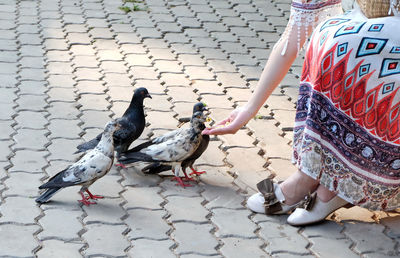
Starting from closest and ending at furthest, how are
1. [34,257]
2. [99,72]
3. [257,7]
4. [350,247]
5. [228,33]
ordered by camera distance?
1. [34,257]
2. [350,247]
3. [99,72]
4. [228,33]
5. [257,7]

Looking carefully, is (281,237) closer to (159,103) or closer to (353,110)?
(353,110)

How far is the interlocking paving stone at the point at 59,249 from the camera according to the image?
12.6 ft

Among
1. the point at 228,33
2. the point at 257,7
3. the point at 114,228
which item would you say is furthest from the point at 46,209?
the point at 257,7

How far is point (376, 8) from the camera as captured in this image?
3986mm

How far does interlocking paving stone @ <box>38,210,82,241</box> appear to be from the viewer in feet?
13.2

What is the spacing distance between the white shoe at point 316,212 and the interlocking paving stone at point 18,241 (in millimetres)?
1452

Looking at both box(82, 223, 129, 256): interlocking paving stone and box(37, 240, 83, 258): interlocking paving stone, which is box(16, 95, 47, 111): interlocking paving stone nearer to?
box(82, 223, 129, 256): interlocking paving stone

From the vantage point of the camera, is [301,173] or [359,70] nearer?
[359,70]

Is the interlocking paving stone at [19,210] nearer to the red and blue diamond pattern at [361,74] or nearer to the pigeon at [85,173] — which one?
the pigeon at [85,173]

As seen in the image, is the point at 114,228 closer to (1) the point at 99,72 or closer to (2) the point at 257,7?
(1) the point at 99,72

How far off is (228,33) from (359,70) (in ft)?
13.3

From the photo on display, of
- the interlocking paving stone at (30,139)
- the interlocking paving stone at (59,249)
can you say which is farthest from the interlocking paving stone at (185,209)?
the interlocking paving stone at (30,139)

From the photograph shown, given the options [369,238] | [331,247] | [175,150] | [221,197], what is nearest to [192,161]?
[175,150]

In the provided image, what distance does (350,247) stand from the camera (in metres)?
4.05
